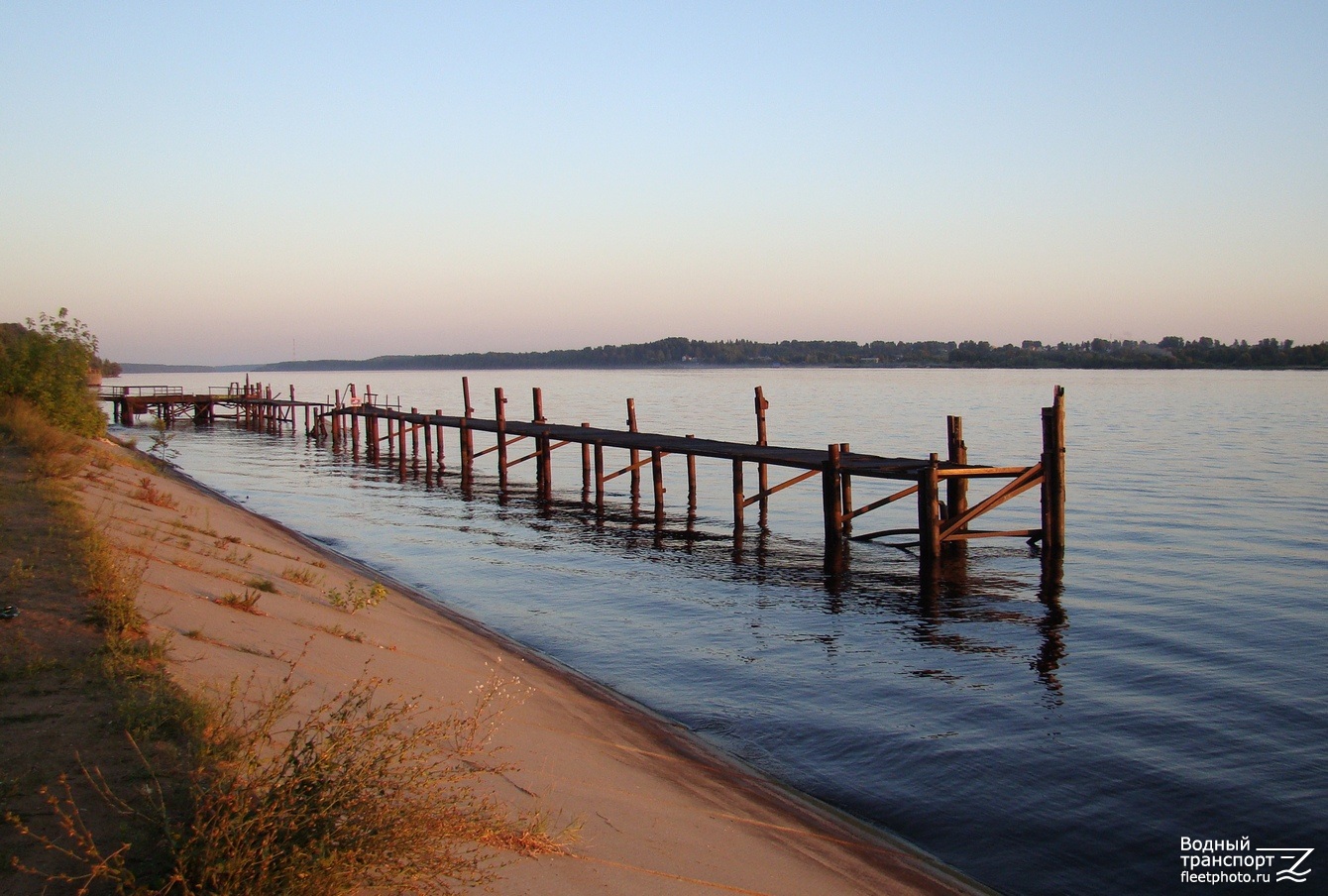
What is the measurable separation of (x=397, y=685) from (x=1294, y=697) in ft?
32.4

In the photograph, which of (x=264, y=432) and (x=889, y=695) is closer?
(x=889, y=695)

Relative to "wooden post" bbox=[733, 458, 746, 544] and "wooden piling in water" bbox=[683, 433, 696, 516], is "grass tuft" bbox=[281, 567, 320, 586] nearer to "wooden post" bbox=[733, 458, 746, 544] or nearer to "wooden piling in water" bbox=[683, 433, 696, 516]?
"wooden post" bbox=[733, 458, 746, 544]

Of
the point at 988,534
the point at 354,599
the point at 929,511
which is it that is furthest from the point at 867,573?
the point at 354,599

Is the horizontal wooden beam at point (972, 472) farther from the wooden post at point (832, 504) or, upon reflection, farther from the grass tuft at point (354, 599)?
the grass tuft at point (354, 599)

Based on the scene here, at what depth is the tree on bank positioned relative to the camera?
23125 millimetres

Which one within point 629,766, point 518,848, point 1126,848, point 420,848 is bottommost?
point 1126,848

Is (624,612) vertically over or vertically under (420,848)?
under

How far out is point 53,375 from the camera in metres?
23.3

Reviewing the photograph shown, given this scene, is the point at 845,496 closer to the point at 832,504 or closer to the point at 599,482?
the point at 832,504

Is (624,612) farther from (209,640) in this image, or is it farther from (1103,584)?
(1103,584)

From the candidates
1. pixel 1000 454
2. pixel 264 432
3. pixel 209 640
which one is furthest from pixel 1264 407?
pixel 209 640

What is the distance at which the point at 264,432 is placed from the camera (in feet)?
215

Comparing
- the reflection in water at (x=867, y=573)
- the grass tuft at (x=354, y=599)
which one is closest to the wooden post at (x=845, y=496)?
the reflection in water at (x=867, y=573)

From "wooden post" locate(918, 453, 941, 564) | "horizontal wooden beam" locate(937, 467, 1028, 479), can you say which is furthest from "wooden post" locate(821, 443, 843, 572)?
"horizontal wooden beam" locate(937, 467, 1028, 479)
